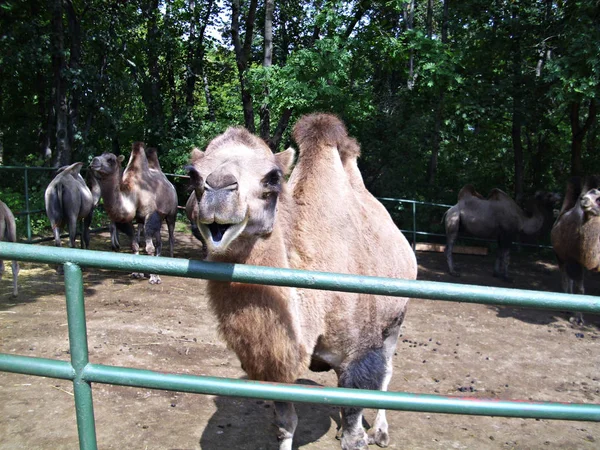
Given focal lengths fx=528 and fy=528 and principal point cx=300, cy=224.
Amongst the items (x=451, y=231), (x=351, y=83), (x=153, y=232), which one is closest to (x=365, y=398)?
(x=153, y=232)

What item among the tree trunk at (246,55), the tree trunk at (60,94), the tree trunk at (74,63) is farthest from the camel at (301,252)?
the tree trunk at (74,63)

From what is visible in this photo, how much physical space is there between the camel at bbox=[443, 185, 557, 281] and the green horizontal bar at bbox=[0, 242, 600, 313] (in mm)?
10196

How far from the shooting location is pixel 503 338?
281 inches

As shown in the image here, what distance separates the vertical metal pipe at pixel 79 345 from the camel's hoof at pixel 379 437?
2.81 metres

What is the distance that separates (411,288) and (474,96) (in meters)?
10.9

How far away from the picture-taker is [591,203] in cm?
766

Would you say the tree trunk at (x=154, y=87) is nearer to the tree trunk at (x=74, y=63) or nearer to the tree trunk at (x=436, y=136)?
the tree trunk at (x=74, y=63)

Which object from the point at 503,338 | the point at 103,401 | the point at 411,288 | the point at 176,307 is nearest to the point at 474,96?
the point at 503,338

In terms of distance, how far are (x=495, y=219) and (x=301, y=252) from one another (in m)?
9.87

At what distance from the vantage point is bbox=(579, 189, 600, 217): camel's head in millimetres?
7672

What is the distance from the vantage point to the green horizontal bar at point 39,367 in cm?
169

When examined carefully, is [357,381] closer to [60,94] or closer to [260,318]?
[260,318]

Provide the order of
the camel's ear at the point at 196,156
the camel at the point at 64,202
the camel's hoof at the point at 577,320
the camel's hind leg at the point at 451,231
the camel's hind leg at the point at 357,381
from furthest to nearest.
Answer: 1. the camel's hind leg at the point at 451,231
2. the camel at the point at 64,202
3. the camel's hoof at the point at 577,320
4. the camel's hind leg at the point at 357,381
5. the camel's ear at the point at 196,156

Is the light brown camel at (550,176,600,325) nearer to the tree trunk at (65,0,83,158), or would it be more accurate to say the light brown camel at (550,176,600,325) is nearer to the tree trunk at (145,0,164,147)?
the tree trunk at (65,0,83,158)
